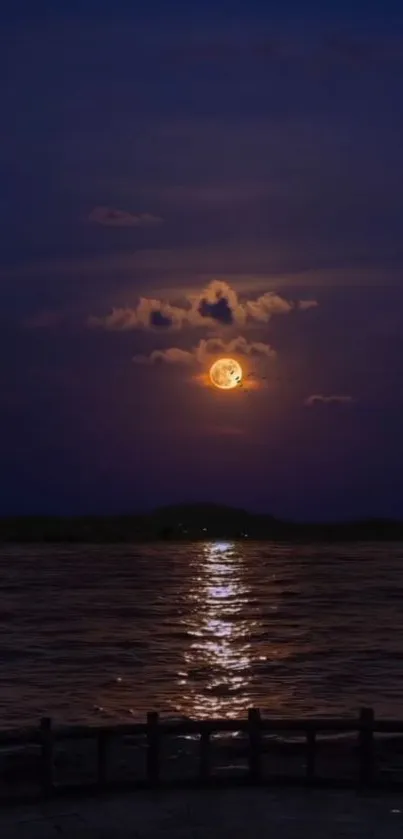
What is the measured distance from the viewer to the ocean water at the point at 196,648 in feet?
123

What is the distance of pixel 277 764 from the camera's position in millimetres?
21406

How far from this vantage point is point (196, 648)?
188ft

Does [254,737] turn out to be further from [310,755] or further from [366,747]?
[366,747]

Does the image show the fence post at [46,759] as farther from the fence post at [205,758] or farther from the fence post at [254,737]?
the fence post at [254,737]

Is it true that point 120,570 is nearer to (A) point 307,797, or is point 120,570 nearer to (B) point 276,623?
(B) point 276,623

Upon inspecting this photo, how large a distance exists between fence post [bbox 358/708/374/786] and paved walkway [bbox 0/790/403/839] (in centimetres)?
41

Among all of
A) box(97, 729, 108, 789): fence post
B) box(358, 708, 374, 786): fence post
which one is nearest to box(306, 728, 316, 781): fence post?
box(358, 708, 374, 786): fence post

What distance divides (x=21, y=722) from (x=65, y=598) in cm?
6338

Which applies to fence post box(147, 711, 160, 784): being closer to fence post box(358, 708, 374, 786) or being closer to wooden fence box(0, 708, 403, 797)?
wooden fence box(0, 708, 403, 797)

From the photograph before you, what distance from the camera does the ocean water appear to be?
3744 cm

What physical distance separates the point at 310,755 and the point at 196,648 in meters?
42.2

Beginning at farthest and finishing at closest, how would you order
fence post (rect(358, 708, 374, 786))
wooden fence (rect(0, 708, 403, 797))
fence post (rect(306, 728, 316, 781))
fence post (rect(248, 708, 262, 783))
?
1. fence post (rect(306, 728, 316, 781))
2. fence post (rect(358, 708, 374, 786))
3. fence post (rect(248, 708, 262, 783))
4. wooden fence (rect(0, 708, 403, 797))

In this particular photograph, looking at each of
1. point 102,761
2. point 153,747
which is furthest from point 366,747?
point 102,761

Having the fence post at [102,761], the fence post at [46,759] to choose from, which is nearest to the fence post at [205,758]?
the fence post at [102,761]
